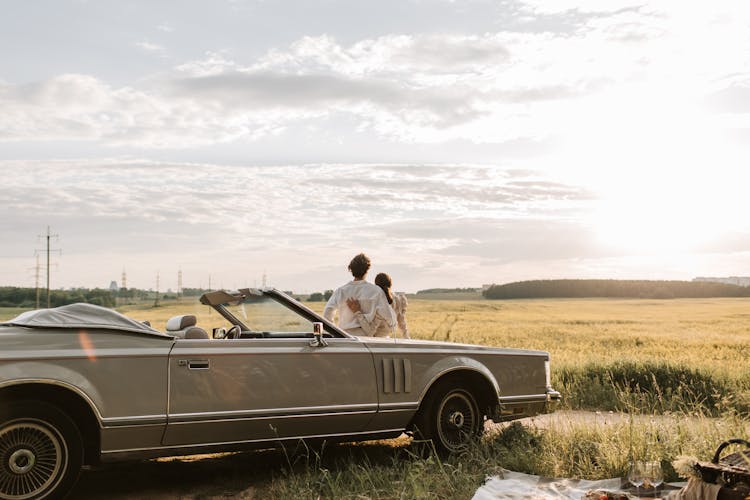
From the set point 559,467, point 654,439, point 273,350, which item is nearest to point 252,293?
point 273,350

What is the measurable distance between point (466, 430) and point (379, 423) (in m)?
0.92

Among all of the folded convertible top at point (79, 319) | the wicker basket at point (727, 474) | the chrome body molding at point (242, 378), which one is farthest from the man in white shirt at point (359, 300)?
the wicker basket at point (727, 474)

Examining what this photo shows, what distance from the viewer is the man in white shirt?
8891mm

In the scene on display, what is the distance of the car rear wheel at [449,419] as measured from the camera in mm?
6969

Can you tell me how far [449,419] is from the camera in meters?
7.10

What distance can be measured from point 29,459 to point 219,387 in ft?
4.42

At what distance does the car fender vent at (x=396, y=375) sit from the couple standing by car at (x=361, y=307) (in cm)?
184

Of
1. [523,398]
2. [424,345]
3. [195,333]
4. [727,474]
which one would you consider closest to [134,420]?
[195,333]

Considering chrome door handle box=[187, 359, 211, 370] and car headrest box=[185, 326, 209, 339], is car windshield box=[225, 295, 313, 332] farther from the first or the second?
chrome door handle box=[187, 359, 211, 370]

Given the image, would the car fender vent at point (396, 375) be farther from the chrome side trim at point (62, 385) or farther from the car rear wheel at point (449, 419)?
the chrome side trim at point (62, 385)

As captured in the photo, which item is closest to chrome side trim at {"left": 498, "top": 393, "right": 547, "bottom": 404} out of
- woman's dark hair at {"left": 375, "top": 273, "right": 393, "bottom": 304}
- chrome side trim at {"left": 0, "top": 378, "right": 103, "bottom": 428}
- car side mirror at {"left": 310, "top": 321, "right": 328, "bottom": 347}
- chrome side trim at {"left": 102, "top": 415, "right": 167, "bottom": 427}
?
car side mirror at {"left": 310, "top": 321, "right": 328, "bottom": 347}

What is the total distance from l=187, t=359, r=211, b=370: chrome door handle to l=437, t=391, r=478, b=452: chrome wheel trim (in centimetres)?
220

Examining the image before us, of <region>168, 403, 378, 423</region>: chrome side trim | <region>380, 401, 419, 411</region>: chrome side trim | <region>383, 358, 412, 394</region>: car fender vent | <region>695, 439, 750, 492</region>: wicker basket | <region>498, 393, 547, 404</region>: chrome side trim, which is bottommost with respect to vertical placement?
<region>695, 439, 750, 492</region>: wicker basket

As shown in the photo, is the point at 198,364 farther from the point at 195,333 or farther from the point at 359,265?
the point at 359,265
